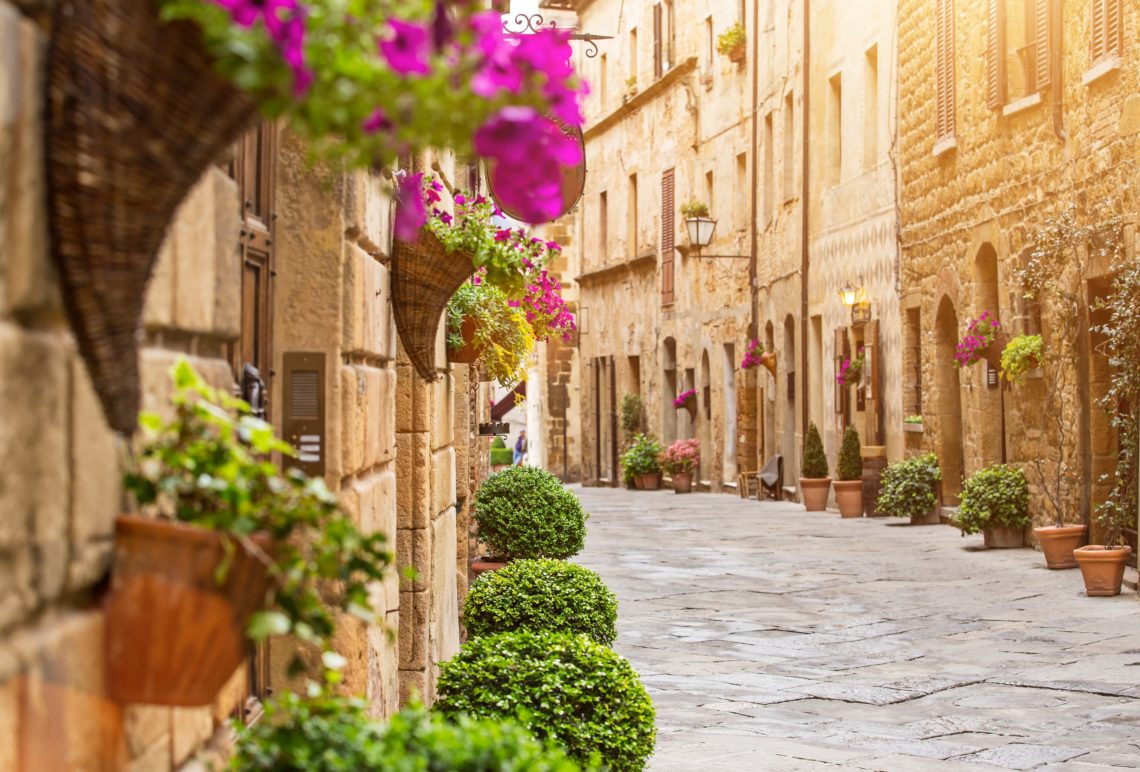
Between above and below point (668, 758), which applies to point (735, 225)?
above

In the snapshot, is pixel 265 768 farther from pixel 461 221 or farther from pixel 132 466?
pixel 461 221

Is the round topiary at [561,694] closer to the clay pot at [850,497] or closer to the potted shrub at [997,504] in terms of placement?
the potted shrub at [997,504]

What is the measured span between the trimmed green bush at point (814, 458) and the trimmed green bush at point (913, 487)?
3.54 metres

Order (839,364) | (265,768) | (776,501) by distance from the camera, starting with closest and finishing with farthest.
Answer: (265,768), (839,364), (776,501)

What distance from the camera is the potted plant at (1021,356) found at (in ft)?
47.9

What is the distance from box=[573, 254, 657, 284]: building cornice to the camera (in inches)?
1360

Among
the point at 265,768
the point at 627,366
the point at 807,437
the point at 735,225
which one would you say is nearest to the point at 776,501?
the point at 807,437

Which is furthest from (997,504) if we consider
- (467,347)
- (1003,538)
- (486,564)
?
(467,347)

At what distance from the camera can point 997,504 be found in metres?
15.3

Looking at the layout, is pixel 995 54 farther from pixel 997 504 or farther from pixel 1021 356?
pixel 997 504

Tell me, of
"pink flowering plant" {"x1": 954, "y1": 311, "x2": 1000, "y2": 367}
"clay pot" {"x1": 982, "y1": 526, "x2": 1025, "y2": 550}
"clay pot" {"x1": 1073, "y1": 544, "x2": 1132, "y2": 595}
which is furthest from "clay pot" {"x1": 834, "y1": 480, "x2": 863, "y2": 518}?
"clay pot" {"x1": 1073, "y1": 544, "x2": 1132, "y2": 595}

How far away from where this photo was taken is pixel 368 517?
4.69 metres

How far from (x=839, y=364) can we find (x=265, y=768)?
20.2 metres

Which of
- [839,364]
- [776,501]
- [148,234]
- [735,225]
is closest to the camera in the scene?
[148,234]
